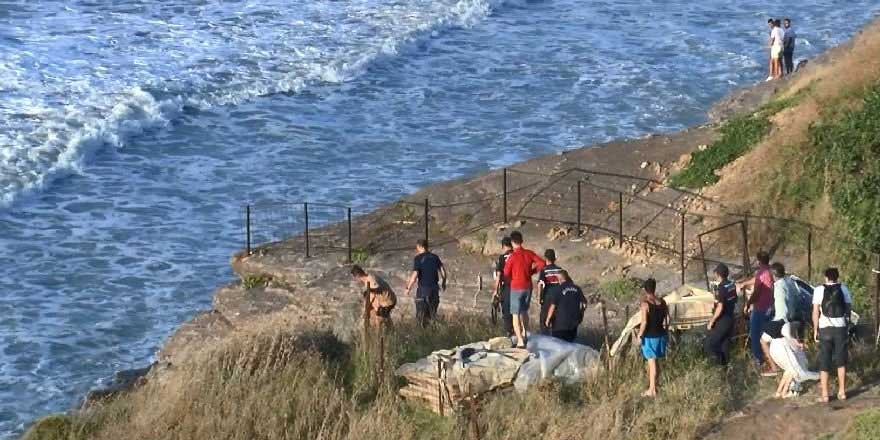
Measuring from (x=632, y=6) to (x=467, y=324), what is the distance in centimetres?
2662

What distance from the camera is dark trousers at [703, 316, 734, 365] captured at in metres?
15.2

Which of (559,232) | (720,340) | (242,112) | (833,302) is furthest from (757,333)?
(242,112)

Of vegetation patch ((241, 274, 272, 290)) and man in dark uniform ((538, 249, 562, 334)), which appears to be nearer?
man in dark uniform ((538, 249, 562, 334))

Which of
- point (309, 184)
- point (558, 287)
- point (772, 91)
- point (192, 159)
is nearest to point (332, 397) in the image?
point (558, 287)

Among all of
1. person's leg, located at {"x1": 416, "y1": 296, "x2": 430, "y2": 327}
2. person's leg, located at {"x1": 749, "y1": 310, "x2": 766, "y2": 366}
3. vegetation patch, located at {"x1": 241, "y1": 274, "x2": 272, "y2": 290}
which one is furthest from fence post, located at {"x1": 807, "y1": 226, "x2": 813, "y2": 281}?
vegetation patch, located at {"x1": 241, "y1": 274, "x2": 272, "y2": 290}

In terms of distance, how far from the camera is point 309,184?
27.1 metres

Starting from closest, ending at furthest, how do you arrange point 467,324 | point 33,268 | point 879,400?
point 879,400 → point 467,324 → point 33,268

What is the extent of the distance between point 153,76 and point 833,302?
23.6m

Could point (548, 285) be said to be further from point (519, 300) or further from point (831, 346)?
point (831, 346)

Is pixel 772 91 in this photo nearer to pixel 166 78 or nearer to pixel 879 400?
pixel 166 78

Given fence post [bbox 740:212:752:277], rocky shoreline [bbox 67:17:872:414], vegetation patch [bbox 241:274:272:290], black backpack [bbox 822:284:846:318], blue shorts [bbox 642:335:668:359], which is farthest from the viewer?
vegetation patch [bbox 241:274:272:290]

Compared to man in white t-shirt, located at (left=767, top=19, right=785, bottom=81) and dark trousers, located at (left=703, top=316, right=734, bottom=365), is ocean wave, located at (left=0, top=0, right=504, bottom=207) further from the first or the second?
dark trousers, located at (left=703, top=316, right=734, bottom=365)

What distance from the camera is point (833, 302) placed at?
1402 cm

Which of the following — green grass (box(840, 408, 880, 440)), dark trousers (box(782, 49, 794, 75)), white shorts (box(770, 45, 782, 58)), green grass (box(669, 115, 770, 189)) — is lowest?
green grass (box(840, 408, 880, 440))
